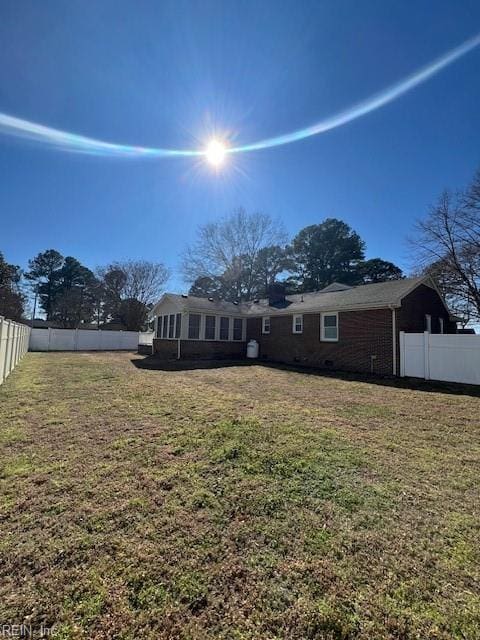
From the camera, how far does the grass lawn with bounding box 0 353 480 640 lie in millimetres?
1660

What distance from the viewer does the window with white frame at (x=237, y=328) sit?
60.0ft

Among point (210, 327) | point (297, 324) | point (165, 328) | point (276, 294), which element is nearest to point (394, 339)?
point (297, 324)

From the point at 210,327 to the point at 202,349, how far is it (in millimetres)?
1396

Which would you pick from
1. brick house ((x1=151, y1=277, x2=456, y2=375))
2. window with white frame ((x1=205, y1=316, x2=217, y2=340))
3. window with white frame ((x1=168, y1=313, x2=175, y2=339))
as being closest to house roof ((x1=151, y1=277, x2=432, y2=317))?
brick house ((x1=151, y1=277, x2=456, y2=375))

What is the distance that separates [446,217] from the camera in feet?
60.1

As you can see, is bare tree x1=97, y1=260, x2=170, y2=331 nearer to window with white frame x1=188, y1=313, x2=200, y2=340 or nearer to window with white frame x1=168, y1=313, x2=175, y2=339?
window with white frame x1=168, y1=313, x2=175, y2=339

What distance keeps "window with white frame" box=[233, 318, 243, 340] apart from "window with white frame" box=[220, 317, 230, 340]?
44 cm

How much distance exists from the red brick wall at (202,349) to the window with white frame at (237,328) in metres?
0.46

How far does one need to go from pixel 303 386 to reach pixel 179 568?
7313 mm

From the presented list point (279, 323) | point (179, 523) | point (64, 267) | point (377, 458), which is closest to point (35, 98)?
point (179, 523)

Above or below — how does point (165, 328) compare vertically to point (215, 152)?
below

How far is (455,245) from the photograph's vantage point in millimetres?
18312

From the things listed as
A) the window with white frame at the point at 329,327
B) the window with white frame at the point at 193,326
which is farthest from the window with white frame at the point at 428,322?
the window with white frame at the point at 193,326

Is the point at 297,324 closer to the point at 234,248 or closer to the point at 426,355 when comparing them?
the point at 426,355
